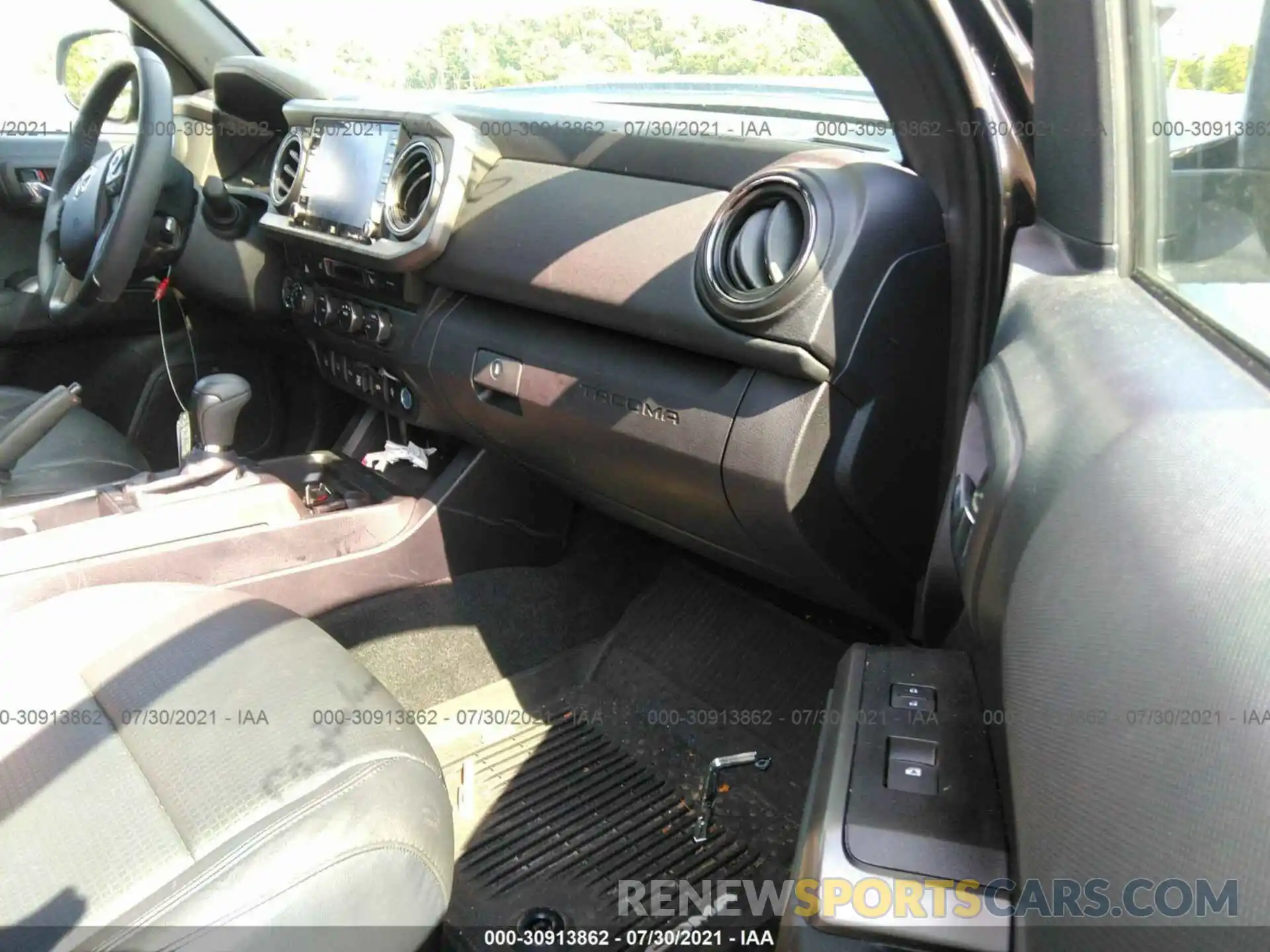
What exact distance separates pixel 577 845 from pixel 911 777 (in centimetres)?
109

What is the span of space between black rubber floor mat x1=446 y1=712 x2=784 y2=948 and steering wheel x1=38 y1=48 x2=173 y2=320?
118 cm

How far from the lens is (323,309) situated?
227cm

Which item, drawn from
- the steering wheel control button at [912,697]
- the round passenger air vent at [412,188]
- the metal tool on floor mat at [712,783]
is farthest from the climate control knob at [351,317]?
the steering wheel control button at [912,697]

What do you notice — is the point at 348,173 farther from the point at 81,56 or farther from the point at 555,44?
the point at 81,56

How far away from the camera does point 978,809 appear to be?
31.3 inches

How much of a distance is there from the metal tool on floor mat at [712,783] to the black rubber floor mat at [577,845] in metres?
0.01

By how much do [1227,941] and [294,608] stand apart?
1.73 meters

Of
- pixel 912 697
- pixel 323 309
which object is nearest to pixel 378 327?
pixel 323 309

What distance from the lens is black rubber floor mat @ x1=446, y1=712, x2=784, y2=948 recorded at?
1.69m

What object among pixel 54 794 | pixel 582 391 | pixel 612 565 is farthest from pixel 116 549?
pixel 612 565

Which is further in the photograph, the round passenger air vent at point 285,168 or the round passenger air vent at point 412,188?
the round passenger air vent at point 285,168

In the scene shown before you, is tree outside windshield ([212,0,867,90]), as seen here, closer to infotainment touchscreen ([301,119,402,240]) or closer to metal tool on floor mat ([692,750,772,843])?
infotainment touchscreen ([301,119,402,240])

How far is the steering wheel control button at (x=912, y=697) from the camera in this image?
0.95 metres

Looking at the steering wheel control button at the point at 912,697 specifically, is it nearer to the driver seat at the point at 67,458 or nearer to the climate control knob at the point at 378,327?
the climate control knob at the point at 378,327
